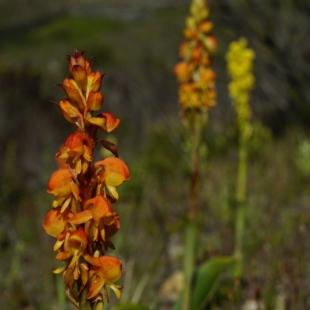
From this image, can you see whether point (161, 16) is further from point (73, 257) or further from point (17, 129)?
point (73, 257)

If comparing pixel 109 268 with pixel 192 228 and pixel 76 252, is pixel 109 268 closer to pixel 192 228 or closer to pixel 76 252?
pixel 76 252

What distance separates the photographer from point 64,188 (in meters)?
1.42

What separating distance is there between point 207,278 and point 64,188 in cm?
179

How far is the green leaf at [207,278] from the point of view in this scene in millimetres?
2995

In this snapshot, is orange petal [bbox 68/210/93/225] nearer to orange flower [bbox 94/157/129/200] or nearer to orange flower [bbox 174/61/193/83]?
orange flower [bbox 94/157/129/200]

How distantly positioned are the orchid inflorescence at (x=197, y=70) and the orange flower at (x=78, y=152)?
1.69m

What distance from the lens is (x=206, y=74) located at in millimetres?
3066

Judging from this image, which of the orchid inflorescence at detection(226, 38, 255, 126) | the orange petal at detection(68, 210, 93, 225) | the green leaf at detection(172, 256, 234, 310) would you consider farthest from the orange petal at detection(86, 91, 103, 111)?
the orchid inflorescence at detection(226, 38, 255, 126)


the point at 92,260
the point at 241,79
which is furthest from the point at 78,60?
the point at 241,79

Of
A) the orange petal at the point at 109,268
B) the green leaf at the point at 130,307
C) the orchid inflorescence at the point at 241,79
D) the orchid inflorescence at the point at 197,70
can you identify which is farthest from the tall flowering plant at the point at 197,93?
the orange petal at the point at 109,268

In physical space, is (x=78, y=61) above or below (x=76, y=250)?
above

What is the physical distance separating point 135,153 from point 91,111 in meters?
8.58

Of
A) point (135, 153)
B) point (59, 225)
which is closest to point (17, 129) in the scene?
point (135, 153)

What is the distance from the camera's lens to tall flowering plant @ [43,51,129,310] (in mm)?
1412
